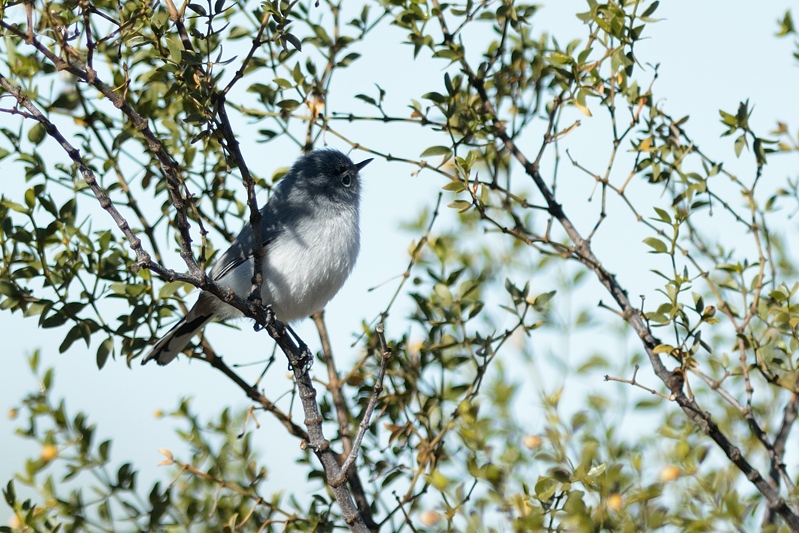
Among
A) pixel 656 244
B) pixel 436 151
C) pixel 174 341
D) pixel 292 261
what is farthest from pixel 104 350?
pixel 656 244

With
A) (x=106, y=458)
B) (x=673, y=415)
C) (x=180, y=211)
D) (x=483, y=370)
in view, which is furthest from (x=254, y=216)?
(x=673, y=415)

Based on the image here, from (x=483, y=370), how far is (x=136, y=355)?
1.22 meters

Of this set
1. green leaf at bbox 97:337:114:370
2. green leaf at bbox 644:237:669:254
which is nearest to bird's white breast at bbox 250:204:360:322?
green leaf at bbox 97:337:114:370

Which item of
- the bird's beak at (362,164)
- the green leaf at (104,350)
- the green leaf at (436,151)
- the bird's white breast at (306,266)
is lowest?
the green leaf at (104,350)

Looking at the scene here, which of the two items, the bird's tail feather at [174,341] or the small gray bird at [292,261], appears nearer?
the bird's tail feather at [174,341]

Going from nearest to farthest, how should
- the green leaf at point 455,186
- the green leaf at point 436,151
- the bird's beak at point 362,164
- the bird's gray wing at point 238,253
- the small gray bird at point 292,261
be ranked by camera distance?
the green leaf at point 455,186
the green leaf at point 436,151
the small gray bird at point 292,261
the bird's gray wing at point 238,253
the bird's beak at point 362,164

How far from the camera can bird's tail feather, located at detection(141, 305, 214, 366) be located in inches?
132

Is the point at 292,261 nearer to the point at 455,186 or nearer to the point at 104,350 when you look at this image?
the point at 104,350

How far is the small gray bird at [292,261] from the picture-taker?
3678 millimetres

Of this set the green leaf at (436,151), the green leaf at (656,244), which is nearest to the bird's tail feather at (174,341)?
the green leaf at (436,151)

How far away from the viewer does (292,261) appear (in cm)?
374

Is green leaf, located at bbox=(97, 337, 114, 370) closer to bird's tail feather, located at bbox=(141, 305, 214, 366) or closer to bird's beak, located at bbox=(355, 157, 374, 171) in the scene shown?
bird's tail feather, located at bbox=(141, 305, 214, 366)

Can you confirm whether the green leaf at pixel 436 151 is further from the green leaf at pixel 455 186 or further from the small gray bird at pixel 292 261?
the small gray bird at pixel 292 261

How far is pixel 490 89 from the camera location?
324 centimetres
